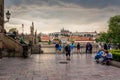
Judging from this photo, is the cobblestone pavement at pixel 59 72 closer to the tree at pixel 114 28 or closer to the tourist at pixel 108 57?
the tourist at pixel 108 57

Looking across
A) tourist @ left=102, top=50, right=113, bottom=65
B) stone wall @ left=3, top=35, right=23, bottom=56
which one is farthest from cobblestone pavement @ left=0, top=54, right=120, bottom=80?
stone wall @ left=3, top=35, right=23, bottom=56

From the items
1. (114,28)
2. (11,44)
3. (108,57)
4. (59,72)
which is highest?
(114,28)

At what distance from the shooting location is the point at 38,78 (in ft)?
47.2

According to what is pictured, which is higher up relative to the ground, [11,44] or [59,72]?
[11,44]

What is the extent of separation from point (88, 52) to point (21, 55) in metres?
12.7

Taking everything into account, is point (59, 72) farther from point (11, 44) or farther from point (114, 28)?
point (114, 28)

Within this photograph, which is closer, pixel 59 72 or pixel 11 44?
pixel 59 72

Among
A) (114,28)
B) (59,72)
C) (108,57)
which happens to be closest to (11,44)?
(108,57)

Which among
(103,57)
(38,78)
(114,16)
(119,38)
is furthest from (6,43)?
(114,16)

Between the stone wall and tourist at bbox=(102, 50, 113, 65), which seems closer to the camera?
tourist at bbox=(102, 50, 113, 65)

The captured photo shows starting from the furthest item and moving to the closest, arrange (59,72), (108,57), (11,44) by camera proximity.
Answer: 1. (11,44)
2. (108,57)
3. (59,72)

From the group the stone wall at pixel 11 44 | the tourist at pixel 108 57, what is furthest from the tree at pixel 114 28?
the tourist at pixel 108 57

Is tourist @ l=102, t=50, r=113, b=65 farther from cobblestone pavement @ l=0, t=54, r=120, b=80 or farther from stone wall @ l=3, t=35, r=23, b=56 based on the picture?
stone wall @ l=3, t=35, r=23, b=56

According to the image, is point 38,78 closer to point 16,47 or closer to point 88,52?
point 16,47
